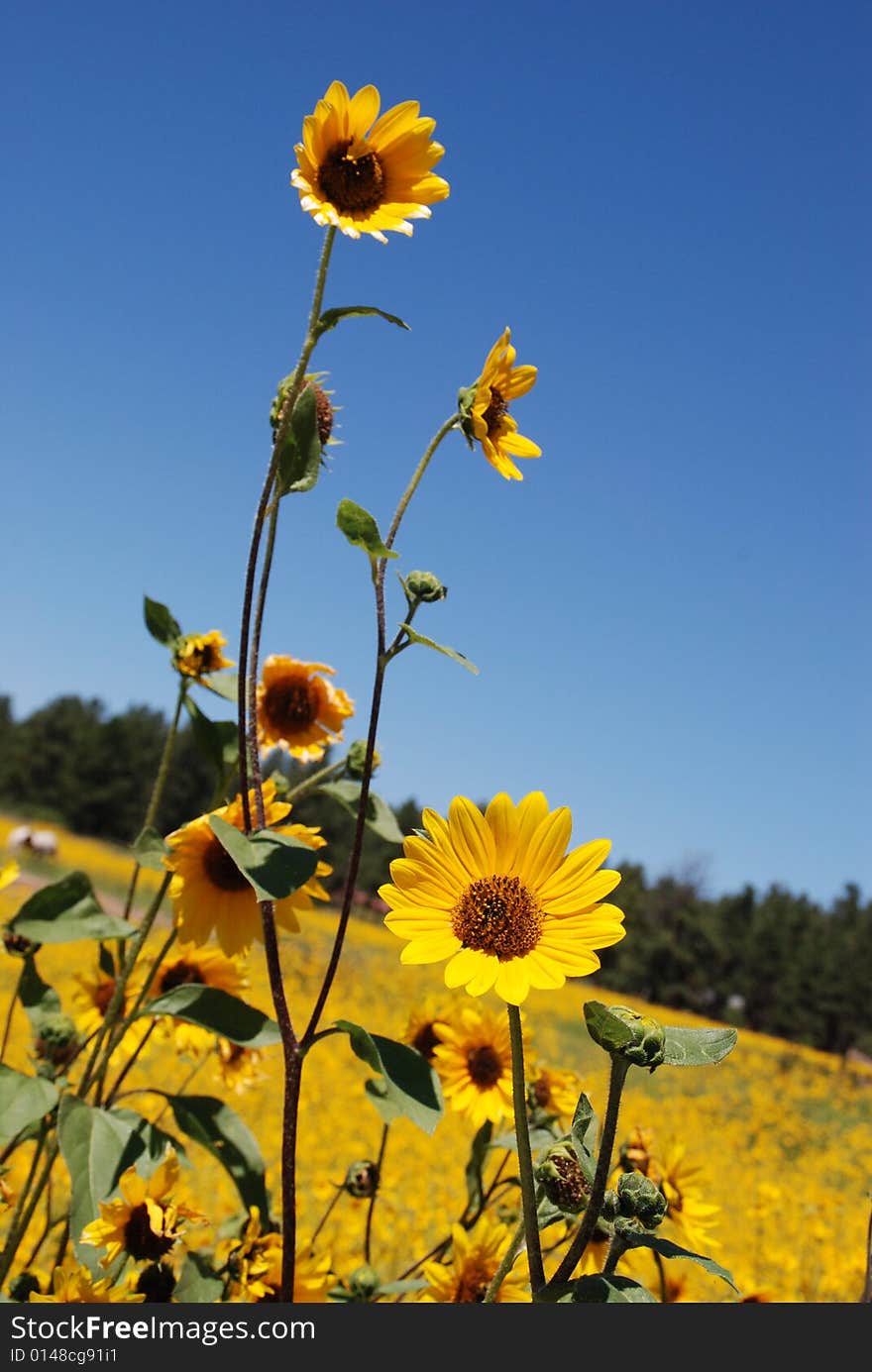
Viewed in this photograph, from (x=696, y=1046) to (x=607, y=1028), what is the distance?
10 centimetres

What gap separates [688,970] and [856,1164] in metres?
29.0

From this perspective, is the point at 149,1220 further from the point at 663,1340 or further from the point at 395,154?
the point at 395,154

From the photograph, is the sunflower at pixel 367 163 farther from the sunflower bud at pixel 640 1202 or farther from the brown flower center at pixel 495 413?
the sunflower bud at pixel 640 1202

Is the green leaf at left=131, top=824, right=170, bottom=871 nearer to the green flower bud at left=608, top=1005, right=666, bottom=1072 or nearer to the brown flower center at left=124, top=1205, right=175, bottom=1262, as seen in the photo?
the brown flower center at left=124, top=1205, right=175, bottom=1262

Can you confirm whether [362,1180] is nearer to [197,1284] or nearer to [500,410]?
[197,1284]

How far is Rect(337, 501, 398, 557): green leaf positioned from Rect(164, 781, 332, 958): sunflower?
16.3 inches

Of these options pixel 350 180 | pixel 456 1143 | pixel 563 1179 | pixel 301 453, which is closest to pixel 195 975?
pixel 563 1179

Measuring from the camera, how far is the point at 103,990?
1.79m

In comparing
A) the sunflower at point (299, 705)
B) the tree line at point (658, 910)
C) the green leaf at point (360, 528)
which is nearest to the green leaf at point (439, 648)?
the green leaf at point (360, 528)

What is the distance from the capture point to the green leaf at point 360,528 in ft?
3.27

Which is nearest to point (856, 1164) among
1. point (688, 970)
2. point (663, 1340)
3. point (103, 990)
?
point (103, 990)

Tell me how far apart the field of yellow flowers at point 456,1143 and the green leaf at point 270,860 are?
43 cm

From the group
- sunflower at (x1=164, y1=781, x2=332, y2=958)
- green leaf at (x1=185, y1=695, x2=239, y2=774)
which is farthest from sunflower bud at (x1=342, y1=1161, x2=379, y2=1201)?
green leaf at (x1=185, y1=695, x2=239, y2=774)

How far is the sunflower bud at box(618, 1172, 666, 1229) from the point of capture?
867 millimetres
